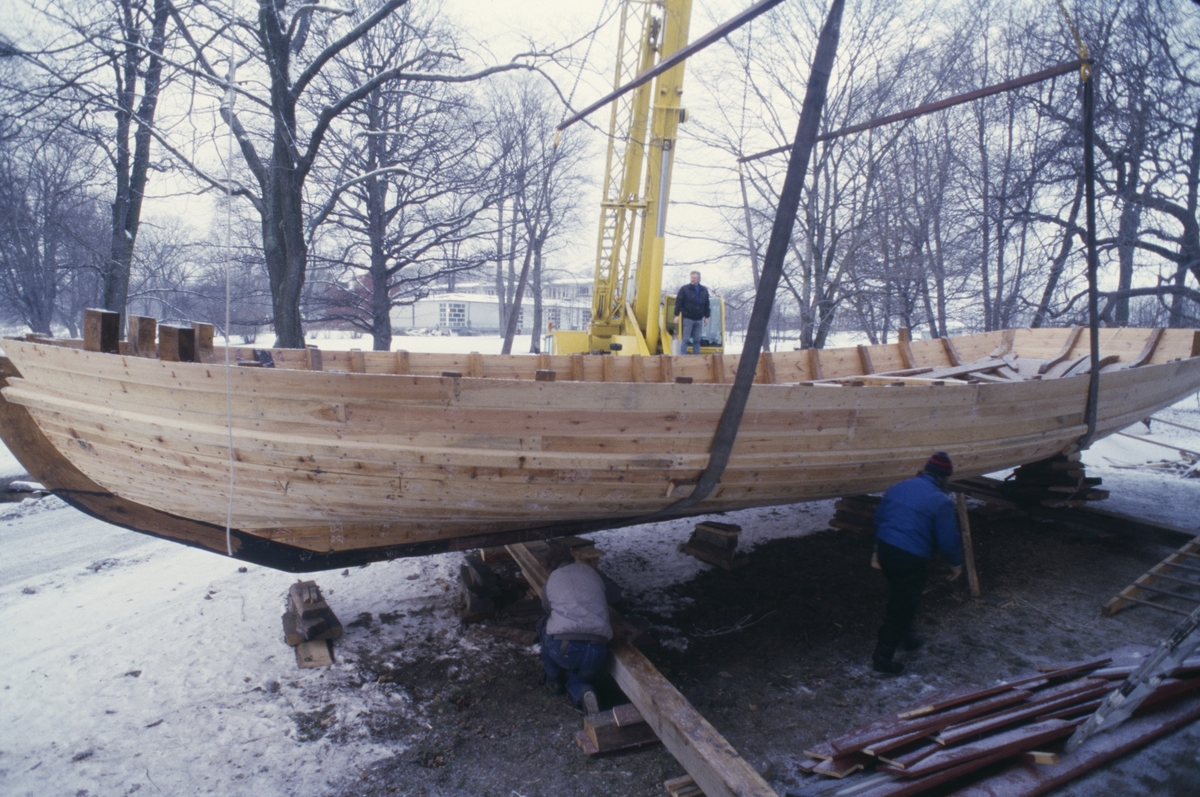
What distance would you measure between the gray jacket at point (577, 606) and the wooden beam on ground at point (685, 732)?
0.65ft

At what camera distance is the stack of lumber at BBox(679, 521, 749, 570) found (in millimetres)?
5129

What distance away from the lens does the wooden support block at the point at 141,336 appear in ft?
9.64

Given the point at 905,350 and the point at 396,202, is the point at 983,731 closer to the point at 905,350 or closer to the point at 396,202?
the point at 905,350

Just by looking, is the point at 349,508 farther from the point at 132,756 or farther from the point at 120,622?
the point at 120,622

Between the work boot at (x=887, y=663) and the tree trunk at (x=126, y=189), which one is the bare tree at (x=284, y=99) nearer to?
the tree trunk at (x=126, y=189)

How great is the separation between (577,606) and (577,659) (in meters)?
0.29

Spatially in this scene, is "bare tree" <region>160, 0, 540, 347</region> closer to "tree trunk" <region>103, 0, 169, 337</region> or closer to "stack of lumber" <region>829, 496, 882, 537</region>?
"tree trunk" <region>103, 0, 169, 337</region>

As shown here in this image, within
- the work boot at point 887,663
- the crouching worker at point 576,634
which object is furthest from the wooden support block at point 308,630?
the work boot at point 887,663

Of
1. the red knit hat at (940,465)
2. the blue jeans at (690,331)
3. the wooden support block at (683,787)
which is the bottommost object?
the wooden support block at (683,787)

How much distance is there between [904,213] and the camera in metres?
13.2

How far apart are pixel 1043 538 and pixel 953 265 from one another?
9435 millimetres

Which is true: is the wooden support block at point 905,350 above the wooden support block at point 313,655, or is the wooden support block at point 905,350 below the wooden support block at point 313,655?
above

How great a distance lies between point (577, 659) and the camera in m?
3.33

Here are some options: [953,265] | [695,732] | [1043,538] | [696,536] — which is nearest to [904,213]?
[953,265]
